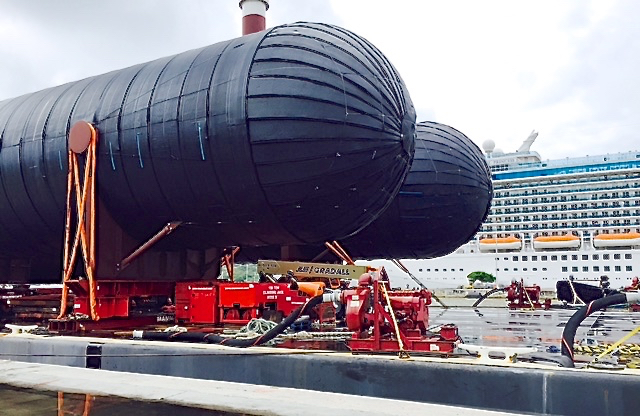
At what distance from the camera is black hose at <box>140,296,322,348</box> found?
7.43m

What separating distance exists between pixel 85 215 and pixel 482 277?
57379mm

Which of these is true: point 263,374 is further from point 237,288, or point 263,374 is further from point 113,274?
point 113,274

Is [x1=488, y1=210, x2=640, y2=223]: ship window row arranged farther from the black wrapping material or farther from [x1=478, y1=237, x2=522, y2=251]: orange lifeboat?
the black wrapping material

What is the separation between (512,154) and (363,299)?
301 feet

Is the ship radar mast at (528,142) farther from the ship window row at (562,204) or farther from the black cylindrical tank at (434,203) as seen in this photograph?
the black cylindrical tank at (434,203)

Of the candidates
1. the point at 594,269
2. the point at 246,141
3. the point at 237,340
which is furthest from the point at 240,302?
the point at 594,269

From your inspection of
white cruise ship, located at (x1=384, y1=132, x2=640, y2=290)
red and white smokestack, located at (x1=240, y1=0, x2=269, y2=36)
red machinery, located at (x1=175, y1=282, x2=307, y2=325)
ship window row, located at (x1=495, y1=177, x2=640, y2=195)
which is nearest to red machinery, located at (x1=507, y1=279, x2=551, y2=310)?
red machinery, located at (x1=175, y1=282, x2=307, y2=325)

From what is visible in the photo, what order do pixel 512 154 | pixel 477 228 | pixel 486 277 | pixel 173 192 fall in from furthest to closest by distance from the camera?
pixel 512 154 → pixel 486 277 → pixel 477 228 → pixel 173 192

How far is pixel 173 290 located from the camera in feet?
40.4

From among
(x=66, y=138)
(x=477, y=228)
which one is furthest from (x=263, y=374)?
(x=477, y=228)

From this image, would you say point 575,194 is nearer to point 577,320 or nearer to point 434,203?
point 434,203

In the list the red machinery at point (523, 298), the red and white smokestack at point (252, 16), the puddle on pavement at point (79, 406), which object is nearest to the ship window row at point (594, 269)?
the red machinery at point (523, 298)

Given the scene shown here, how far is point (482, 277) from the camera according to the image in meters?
62.6

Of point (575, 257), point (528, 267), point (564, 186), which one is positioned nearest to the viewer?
point (575, 257)
